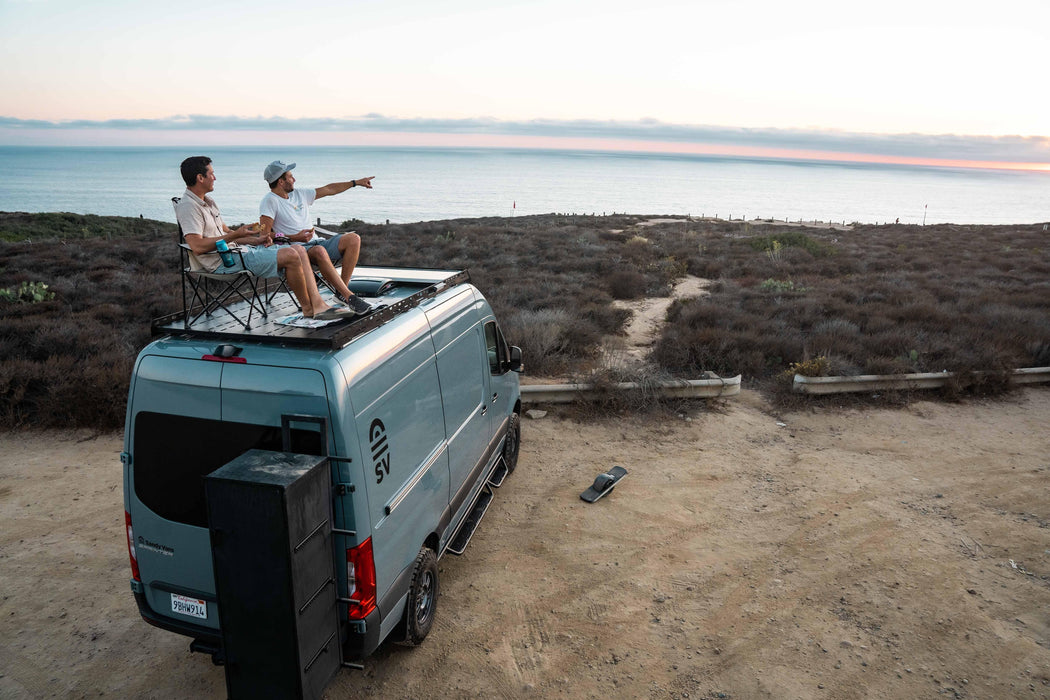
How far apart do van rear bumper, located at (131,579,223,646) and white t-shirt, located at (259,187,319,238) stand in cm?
305

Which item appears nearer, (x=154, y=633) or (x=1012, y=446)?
(x=154, y=633)

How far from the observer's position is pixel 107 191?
119 metres

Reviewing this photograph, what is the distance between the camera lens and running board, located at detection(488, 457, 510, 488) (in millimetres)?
6457

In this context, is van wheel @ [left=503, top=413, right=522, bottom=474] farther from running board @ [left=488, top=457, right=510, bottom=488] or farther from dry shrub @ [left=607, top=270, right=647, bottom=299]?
dry shrub @ [left=607, top=270, right=647, bottom=299]

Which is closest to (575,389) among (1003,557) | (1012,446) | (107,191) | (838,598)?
(838,598)

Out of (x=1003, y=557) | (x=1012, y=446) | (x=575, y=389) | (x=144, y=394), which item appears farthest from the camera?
(x=575, y=389)

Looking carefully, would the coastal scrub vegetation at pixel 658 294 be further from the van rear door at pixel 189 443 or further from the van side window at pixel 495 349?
the van rear door at pixel 189 443

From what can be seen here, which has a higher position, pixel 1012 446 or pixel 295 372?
pixel 295 372

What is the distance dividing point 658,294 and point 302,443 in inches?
589

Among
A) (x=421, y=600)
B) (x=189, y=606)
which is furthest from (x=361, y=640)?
(x=189, y=606)

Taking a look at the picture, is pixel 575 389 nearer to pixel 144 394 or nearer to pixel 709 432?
pixel 709 432

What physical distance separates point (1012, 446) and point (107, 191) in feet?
473

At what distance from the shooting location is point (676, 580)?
5.30m

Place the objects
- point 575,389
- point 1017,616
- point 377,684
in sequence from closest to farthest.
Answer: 1. point 377,684
2. point 1017,616
3. point 575,389
